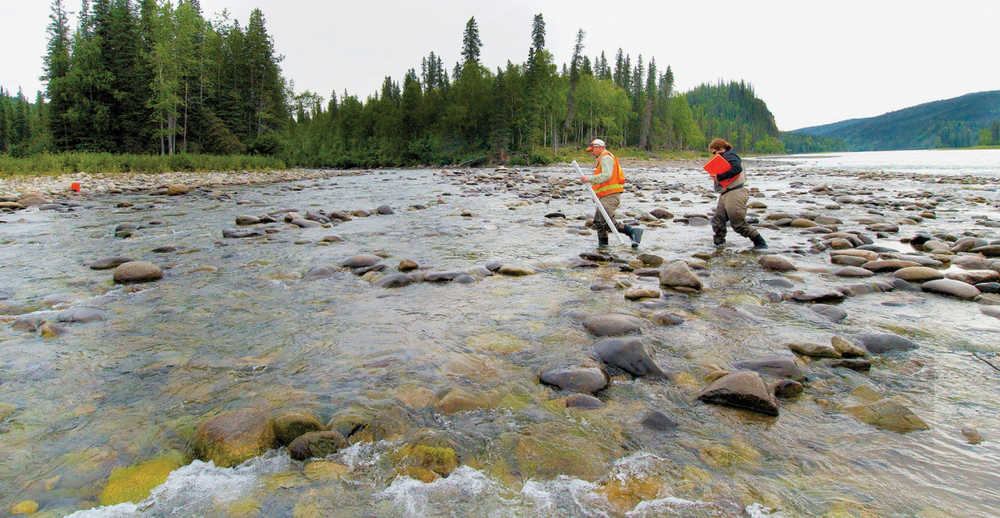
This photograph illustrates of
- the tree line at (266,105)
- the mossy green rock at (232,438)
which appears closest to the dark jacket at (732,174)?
the mossy green rock at (232,438)

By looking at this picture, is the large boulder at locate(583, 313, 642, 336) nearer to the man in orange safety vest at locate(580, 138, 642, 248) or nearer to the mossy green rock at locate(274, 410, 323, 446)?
the mossy green rock at locate(274, 410, 323, 446)

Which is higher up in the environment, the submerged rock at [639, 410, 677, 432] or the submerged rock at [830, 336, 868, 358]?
the submerged rock at [830, 336, 868, 358]

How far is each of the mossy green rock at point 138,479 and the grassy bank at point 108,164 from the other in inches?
1229

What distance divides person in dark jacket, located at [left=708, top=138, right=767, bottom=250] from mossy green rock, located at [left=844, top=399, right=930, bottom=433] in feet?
20.7

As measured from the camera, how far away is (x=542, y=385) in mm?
3865

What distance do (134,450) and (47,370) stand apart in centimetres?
190

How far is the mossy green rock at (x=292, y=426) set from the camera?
3070mm

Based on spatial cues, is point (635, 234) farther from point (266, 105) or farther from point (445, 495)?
point (266, 105)

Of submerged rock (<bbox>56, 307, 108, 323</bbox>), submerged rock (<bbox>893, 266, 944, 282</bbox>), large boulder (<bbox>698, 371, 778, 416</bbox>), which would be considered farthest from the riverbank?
submerged rock (<bbox>893, 266, 944, 282</bbox>)

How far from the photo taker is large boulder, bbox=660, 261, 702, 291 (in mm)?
6570

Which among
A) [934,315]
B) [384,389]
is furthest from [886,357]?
[384,389]

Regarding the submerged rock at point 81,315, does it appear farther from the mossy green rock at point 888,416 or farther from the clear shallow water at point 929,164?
the clear shallow water at point 929,164

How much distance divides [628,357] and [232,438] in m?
2.99

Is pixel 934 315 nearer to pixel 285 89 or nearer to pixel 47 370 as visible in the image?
pixel 47 370
